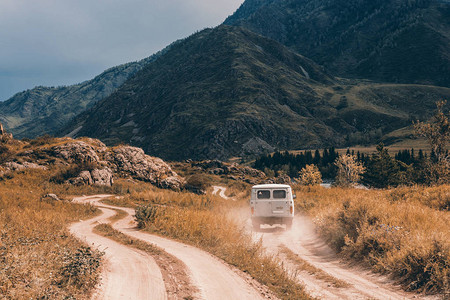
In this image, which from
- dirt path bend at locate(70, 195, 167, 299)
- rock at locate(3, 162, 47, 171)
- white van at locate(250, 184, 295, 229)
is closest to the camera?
dirt path bend at locate(70, 195, 167, 299)

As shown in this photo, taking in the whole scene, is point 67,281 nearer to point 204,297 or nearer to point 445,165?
point 204,297

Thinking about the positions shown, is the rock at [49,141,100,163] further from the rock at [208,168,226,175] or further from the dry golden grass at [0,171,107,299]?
the rock at [208,168,226,175]

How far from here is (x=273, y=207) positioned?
53.7 ft

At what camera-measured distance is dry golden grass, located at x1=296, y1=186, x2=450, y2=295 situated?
287 inches

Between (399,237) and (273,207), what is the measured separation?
25.3 feet

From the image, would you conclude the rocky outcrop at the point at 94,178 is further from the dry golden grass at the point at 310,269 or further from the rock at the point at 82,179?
the dry golden grass at the point at 310,269

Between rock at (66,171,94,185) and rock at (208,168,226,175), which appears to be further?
rock at (208,168,226,175)

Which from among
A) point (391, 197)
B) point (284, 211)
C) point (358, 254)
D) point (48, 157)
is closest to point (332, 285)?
point (358, 254)

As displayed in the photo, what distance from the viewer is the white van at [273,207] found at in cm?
1622

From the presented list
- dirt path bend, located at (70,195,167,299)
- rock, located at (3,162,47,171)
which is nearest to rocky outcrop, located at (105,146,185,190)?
rock, located at (3,162,47,171)

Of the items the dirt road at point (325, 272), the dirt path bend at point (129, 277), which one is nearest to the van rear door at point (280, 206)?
the dirt road at point (325, 272)

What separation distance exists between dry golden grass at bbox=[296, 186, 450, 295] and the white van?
65.4 inches

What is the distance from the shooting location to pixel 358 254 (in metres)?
10.3

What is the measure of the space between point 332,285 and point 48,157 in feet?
116
